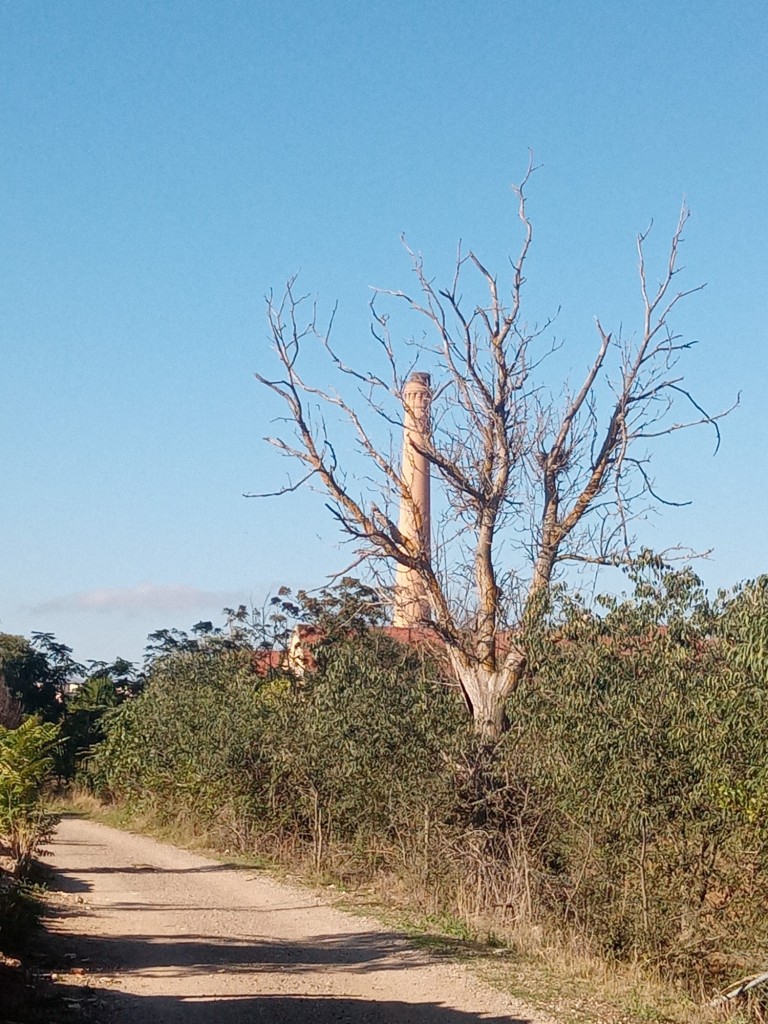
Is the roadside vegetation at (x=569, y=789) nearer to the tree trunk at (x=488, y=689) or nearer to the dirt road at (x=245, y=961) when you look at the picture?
the tree trunk at (x=488, y=689)

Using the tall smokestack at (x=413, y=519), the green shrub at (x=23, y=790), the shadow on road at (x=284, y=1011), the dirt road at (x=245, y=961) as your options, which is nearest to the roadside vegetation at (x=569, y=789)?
the tall smokestack at (x=413, y=519)

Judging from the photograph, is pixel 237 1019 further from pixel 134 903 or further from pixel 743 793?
pixel 134 903

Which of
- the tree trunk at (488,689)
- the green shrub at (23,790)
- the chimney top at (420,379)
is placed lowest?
the green shrub at (23,790)

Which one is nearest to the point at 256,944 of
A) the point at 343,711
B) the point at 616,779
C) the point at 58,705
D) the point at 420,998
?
the point at 420,998

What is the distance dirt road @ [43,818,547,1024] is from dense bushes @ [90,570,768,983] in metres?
1.81

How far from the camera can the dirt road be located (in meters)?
8.83

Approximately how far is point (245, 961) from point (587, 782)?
3.78 meters

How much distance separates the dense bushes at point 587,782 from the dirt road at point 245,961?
181 cm

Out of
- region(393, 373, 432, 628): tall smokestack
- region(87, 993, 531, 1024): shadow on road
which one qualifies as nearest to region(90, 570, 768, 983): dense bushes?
region(393, 373, 432, 628): tall smokestack

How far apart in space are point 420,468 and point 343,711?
1341 cm

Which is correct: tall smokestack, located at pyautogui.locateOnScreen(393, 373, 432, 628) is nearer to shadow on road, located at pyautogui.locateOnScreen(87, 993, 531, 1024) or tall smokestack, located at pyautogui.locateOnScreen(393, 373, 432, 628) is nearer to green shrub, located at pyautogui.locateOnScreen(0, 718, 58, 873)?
green shrub, located at pyautogui.locateOnScreen(0, 718, 58, 873)

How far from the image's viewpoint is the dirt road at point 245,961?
8.83 meters

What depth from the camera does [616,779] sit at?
1179 centimetres

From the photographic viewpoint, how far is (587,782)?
12.0 meters
